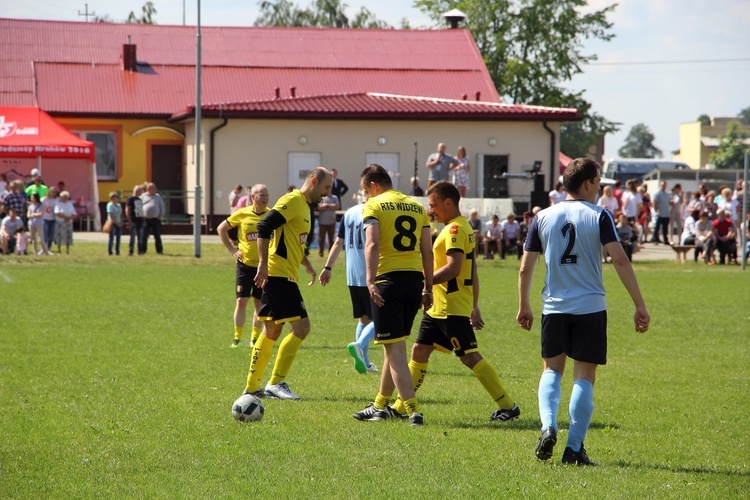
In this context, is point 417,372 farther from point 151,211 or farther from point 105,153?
point 105,153

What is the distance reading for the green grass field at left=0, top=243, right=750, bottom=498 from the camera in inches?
242

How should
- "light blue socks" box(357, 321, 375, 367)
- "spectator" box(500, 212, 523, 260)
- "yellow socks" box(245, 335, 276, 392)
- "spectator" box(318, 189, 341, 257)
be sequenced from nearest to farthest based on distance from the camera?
1. "yellow socks" box(245, 335, 276, 392)
2. "light blue socks" box(357, 321, 375, 367)
3. "spectator" box(318, 189, 341, 257)
4. "spectator" box(500, 212, 523, 260)

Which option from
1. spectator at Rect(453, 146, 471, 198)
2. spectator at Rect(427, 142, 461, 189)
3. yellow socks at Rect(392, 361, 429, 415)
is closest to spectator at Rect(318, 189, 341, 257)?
spectator at Rect(427, 142, 461, 189)

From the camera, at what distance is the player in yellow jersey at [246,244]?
39.0 feet

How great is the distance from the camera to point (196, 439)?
725 centimetres

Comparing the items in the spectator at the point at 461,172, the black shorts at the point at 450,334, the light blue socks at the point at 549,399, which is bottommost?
the light blue socks at the point at 549,399

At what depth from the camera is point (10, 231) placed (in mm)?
26734

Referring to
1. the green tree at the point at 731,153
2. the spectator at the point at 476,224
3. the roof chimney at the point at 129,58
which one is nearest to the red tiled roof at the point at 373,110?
the roof chimney at the point at 129,58

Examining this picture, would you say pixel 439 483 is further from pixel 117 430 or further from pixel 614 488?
pixel 117 430

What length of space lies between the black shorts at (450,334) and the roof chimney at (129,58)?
114 ft

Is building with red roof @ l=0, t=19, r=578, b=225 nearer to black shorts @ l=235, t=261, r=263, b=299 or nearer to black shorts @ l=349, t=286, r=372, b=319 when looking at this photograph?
black shorts @ l=235, t=261, r=263, b=299

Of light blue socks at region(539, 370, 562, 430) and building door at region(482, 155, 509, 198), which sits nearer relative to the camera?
light blue socks at region(539, 370, 562, 430)

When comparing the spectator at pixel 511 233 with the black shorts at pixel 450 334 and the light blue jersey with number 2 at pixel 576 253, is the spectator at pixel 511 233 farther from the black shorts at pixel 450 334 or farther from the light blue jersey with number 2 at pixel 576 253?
the light blue jersey with number 2 at pixel 576 253

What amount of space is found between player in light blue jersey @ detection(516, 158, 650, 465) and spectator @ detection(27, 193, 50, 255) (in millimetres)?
22153
